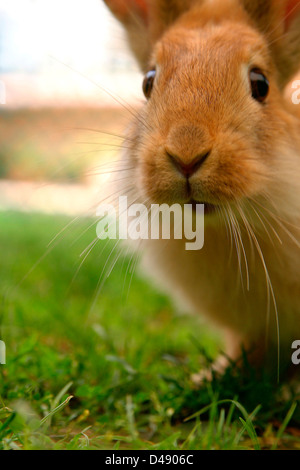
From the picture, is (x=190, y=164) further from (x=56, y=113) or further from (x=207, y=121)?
(x=56, y=113)

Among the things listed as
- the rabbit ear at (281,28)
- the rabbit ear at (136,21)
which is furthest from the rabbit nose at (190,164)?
the rabbit ear at (136,21)

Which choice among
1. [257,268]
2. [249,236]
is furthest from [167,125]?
[257,268]

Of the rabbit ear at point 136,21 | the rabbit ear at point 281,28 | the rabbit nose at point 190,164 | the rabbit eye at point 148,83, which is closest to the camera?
the rabbit nose at point 190,164

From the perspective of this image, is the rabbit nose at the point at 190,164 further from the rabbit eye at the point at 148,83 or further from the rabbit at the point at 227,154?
the rabbit eye at the point at 148,83

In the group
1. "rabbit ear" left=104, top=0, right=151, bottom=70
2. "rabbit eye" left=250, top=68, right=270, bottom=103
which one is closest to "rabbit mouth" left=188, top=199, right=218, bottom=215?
"rabbit eye" left=250, top=68, right=270, bottom=103
